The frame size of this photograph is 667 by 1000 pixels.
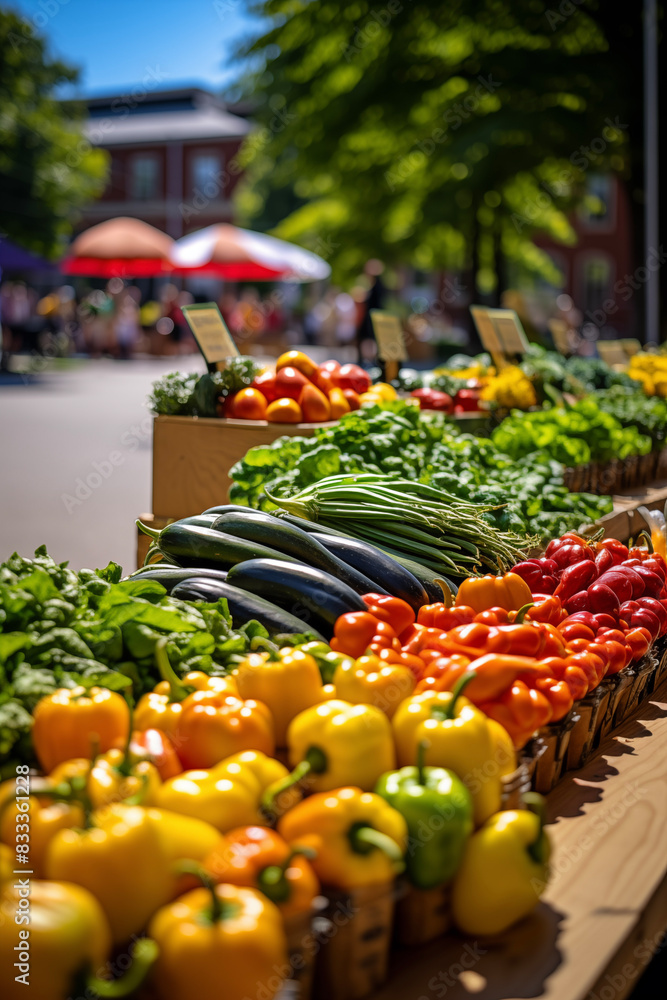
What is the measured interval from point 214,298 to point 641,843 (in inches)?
1709

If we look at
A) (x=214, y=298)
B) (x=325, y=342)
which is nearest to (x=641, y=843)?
(x=325, y=342)

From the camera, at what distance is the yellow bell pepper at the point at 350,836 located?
133cm

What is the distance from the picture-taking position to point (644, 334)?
12.7m

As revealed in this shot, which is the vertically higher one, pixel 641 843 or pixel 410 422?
pixel 410 422

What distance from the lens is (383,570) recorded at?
8.43 feet

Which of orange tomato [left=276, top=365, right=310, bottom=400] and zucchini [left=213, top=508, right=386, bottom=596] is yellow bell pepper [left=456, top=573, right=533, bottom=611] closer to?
zucchini [left=213, top=508, right=386, bottom=596]

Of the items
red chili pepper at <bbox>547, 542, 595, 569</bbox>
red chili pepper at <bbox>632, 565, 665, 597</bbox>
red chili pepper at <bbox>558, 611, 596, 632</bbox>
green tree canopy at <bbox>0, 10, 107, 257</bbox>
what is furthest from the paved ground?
green tree canopy at <bbox>0, 10, 107, 257</bbox>

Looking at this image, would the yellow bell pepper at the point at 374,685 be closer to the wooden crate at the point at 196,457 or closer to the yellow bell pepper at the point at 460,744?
the yellow bell pepper at the point at 460,744

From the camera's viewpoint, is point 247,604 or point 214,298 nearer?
point 247,604

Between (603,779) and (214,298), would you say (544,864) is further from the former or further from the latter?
(214,298)

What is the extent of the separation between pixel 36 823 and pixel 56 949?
209 mm

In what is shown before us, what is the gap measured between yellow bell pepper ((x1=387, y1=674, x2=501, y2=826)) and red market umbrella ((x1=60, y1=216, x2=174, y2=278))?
1987cm

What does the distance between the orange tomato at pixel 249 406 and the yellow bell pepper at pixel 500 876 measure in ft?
10.0

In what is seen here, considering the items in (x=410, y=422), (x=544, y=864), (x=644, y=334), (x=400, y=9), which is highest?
(x=400, y=9)
